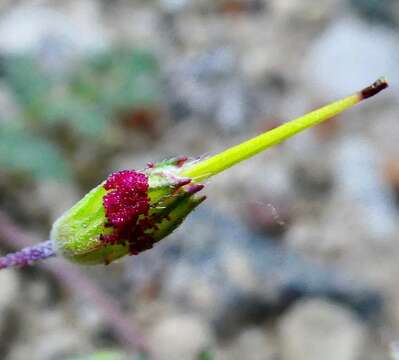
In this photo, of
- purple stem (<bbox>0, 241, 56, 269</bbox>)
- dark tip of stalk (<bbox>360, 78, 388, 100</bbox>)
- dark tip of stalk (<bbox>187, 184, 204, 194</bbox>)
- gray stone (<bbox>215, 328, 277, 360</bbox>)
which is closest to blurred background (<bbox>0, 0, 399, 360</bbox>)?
gray stone (<bbox>215, 328, 277, 360</bbox>)

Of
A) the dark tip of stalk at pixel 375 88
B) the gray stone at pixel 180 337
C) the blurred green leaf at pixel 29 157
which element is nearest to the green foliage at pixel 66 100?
the blurred green leaf at pixel 29 157

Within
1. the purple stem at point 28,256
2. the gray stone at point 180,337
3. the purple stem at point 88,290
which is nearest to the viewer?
the purple stem at point 28,256

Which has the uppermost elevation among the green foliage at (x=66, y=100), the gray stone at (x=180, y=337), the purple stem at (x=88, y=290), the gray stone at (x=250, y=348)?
the green foliage at (x=66, y=100)

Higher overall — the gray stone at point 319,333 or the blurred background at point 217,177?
the blurred background at point 217,177

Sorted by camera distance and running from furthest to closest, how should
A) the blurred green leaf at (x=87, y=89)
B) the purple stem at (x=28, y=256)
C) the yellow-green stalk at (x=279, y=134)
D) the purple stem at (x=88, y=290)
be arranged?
the blurred green leaf at (x=87, y=89), the purple stem at (x=88, y=290), the purple stem at (x=28, y=256), the yellow-green stalk at (x=279, y=134)

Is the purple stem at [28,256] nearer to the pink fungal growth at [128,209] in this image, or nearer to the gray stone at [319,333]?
the pink fungal growth at [128,209]

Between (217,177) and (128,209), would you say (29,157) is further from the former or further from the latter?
(128,209)

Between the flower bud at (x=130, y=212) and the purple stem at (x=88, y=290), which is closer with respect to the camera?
the flower bud at (x=130, y=212)

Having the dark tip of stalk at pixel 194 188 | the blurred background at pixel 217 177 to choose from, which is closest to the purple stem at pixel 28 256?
the dark tip of stalk at pixel 194 188
